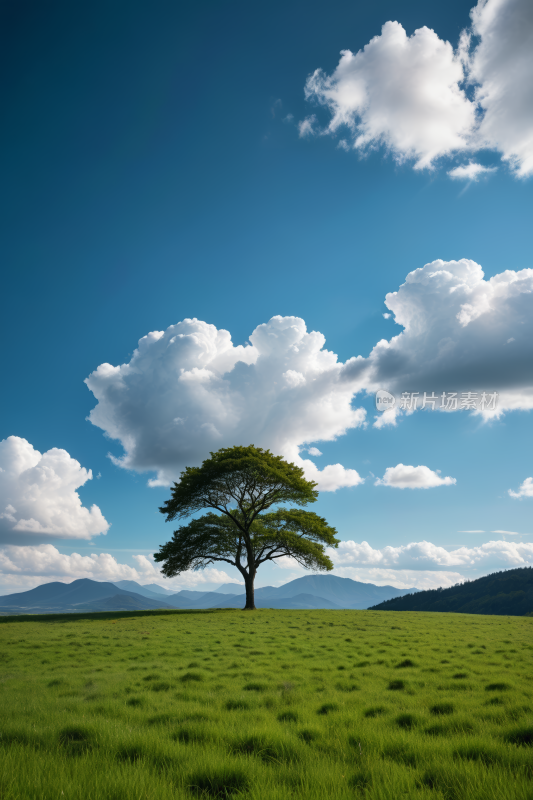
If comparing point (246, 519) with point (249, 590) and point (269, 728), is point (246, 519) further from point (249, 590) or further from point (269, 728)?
point (269, 728)

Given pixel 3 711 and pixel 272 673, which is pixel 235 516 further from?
pixel 3 711

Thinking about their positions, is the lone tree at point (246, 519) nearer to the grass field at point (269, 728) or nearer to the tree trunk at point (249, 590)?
the tree trunk at point (249, 590)

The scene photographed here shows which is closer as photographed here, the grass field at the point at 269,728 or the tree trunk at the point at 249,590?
the grass field at the point at 269,728

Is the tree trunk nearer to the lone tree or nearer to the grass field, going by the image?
the lone tree

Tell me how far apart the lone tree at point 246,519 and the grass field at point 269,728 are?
85.0ft

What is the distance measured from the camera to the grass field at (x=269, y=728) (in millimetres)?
3736

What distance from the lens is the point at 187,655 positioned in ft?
45.7

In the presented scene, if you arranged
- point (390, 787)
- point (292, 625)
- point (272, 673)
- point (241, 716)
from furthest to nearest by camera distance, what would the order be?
point (292, 625) → point (272, 673) → point (241, 716) → point (390, 787)

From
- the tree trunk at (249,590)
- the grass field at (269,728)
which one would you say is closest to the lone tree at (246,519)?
the tree trunk at (249,590)

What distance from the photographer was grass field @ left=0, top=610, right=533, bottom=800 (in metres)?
3.74

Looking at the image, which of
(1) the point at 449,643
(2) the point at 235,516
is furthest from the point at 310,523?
(1) the point at 449,643

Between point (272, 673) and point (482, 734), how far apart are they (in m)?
6.49

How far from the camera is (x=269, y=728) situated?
537cm

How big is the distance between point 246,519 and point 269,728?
1460 inches
